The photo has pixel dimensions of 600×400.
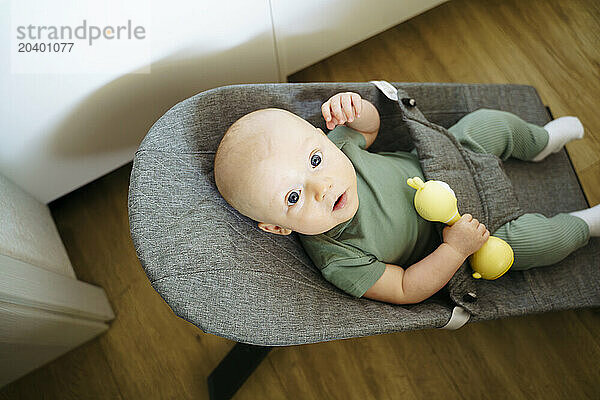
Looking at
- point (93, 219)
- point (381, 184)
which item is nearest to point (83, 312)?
point (93, 219)

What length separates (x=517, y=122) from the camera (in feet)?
3.50

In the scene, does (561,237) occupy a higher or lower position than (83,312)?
higher

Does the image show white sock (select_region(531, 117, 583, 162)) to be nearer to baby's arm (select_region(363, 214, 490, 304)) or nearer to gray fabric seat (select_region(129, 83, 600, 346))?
gray fabric seat (select_region(129, 83, 600, 346))

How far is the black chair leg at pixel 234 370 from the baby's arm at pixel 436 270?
445mm

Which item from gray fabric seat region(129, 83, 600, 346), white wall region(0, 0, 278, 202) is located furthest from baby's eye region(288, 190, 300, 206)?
white wall region(0, 0, 278, 202)

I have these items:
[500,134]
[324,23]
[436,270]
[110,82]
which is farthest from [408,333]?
[110,82]

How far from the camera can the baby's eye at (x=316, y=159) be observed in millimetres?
785

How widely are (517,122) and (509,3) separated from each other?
27.4 inches

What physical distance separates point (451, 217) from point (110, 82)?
76cm

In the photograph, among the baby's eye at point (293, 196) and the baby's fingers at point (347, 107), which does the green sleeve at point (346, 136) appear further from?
the baby's eye at point (293, 196)

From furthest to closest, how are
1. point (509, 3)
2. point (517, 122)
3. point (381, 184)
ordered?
point (509, 3) < point (517, 122) < point (381, 184)

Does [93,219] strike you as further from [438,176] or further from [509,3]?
[509,3]

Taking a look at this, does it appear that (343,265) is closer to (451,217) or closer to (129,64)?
(451,217)

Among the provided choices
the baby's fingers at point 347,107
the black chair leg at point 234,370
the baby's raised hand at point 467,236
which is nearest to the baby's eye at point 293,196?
the baby's fingers at point 347,107
